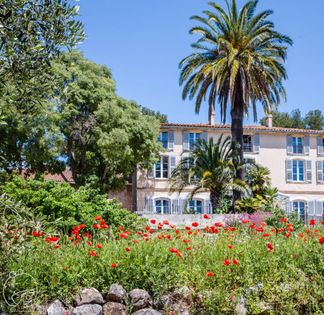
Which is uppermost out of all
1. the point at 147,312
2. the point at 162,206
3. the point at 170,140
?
the point at 170,140

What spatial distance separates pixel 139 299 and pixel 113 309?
0.42m

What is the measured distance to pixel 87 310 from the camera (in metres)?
7.75

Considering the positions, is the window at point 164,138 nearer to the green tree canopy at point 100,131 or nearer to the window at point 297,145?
the green tree canopy at point 100,131

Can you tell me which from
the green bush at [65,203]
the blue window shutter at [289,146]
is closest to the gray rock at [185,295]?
the green bush at [65,203]

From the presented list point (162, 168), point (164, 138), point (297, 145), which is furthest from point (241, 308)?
point (297, 145)

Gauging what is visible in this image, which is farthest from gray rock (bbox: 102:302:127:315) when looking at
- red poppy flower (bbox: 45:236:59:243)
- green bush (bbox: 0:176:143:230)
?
green bush (bbox: 0:176:143:230)

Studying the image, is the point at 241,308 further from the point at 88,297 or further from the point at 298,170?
the point at 298,170

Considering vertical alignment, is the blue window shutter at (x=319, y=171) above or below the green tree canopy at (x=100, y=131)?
below

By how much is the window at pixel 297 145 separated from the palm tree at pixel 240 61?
16979mm

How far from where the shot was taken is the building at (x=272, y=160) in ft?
137

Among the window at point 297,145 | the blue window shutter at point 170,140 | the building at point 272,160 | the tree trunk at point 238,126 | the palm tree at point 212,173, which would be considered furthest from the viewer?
the window at point 297,145

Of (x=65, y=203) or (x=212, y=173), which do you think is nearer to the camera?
(x=65, y=203)

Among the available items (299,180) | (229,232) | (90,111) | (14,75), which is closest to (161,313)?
(229,232)

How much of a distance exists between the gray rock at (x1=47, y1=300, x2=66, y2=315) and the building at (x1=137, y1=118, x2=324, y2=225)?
33.6 metres
